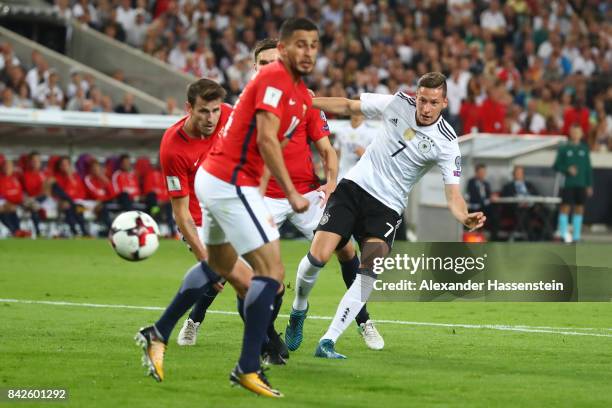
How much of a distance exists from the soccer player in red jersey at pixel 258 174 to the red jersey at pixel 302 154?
1971mm

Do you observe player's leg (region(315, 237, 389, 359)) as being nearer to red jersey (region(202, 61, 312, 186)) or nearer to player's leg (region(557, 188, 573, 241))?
red jersey (region(202, 61, 312, 186))

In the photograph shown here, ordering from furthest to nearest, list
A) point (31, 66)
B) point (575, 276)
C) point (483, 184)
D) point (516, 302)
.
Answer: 1. point (31, 66)
2. point (483, 184)
3. point (575, 276)
4. point (516, 302)

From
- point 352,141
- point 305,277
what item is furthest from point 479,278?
point 305,277

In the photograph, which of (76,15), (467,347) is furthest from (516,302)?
(76,15)

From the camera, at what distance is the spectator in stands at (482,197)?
24.2 m

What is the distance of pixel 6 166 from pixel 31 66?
419 centimetres

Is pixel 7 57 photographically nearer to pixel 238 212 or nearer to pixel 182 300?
pixel 182 300

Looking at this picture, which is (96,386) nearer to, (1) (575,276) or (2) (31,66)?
(1) (575,276)

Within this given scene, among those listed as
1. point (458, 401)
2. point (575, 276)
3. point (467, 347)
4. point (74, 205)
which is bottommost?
point (74, 205)

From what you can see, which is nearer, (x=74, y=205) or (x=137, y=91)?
(x=74, y=205)

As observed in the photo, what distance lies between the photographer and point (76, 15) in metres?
28.2

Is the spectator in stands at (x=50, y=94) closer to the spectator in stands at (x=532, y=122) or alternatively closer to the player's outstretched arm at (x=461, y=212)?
the spectator in stands at (x=532, y=122)

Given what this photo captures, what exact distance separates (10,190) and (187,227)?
1448 cm

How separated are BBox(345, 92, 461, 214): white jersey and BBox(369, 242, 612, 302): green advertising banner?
2653mm
